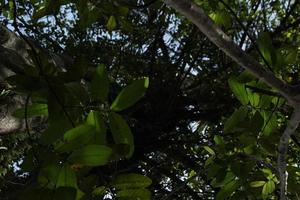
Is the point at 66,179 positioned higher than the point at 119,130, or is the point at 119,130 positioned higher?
the point at 119,130

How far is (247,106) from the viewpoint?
6.29 feet

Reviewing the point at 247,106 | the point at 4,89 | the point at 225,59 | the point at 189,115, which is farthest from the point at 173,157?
the point at 247,106

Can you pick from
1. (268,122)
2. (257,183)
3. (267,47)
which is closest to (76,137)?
(267,47)

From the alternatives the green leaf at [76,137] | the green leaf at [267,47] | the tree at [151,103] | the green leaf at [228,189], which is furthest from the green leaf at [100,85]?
the green leaf at [228,189]

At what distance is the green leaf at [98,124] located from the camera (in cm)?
139

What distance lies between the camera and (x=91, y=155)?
1.29m

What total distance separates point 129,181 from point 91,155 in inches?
10.1

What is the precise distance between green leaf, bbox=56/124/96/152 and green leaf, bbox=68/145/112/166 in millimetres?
18

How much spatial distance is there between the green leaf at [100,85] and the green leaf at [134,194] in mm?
302

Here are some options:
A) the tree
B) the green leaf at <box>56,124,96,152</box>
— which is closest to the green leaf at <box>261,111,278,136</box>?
the tree

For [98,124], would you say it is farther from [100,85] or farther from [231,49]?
[231,49]

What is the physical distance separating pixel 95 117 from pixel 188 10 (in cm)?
41

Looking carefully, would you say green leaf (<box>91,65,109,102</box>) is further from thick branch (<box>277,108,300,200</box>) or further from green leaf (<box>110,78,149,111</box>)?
thick branch (<box>277,108,300,200</box>)

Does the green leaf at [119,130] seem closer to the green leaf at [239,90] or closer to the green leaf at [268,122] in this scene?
the green leaf at [239,90]
